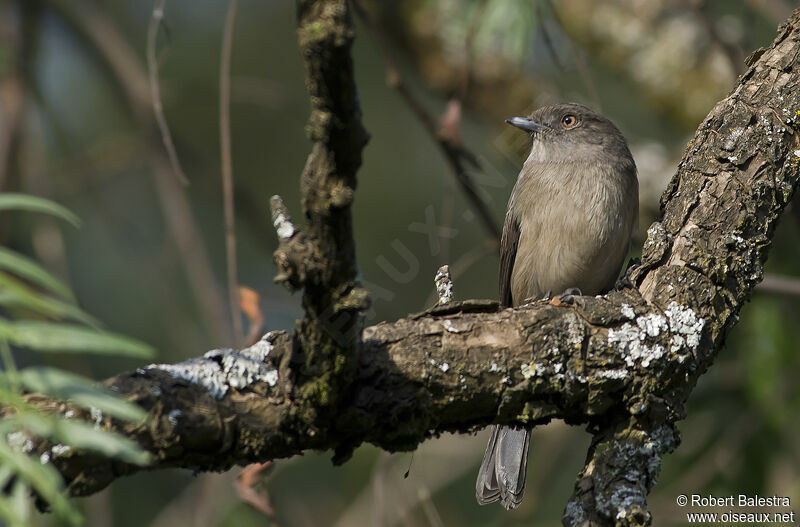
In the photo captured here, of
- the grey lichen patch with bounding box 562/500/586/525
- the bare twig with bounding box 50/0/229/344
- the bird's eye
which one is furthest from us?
the bird's eye

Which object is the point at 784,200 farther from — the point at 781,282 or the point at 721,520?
the point at 721,520

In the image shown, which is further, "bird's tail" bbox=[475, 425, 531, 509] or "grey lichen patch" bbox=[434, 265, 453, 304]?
"bird's tail" bbox=[475, 425, 531, 509]

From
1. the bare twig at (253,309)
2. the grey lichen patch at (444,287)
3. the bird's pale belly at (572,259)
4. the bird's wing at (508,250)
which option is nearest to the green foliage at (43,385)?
the bare twig at (253,309)

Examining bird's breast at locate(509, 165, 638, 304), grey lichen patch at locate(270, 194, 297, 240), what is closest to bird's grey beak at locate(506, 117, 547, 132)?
bird's breast at locate(509, 165, 638, 304)

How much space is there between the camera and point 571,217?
4.06 metres

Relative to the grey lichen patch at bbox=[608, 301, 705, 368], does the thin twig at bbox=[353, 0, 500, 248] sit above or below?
above

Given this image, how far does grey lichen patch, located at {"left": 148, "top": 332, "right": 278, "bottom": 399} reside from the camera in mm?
2197

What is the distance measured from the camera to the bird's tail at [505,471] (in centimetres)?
335

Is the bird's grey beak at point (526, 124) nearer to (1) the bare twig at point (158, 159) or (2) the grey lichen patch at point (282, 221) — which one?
(1) the bare twig at point (158, 159)

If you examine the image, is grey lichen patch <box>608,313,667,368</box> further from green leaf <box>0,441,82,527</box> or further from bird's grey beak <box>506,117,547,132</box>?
bird's grey beak <box>506,117,547,132</box>

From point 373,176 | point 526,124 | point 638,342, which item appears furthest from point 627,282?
point 373,176

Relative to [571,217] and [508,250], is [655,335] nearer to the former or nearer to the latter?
[571,217]

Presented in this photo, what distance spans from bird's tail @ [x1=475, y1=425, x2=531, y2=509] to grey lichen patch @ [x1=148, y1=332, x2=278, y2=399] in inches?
54.3

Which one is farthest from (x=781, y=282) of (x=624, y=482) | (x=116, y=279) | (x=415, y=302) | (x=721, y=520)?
(x=116, y=279)
